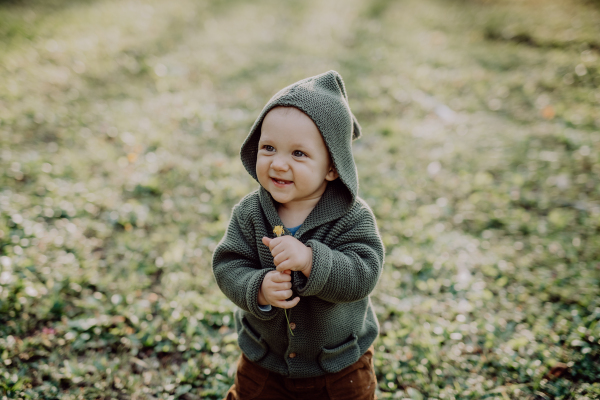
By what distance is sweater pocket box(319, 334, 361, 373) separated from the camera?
2041 millimetres

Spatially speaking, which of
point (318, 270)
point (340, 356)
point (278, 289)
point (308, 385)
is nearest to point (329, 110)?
point (318, 270)

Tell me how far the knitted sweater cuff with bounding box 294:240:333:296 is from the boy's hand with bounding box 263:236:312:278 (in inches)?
1.3

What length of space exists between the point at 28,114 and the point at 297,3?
1071 centimetres

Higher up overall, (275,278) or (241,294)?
(275,278)

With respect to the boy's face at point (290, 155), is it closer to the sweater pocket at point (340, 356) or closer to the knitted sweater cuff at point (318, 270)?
the knitted sweater cuff at point (318, 270)

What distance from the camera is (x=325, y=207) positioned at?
194 centimetres

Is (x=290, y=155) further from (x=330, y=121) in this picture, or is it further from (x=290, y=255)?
(x=290, y=255)

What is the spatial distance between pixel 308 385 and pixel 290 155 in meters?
1.25

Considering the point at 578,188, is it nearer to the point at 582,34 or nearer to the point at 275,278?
the point at 275,278

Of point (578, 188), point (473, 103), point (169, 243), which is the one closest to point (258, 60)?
point (473, 103)

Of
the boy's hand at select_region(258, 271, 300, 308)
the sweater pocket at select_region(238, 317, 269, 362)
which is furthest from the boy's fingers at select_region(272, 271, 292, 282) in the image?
the sweater pocket at select_region(238, 317, 269, 362)

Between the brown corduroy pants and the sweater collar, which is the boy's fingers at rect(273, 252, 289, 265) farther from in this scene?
the brown corduroy pants

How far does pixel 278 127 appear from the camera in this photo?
5.84 ft

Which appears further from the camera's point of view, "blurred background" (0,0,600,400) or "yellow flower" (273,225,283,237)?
"blurred background" (0,0,600,400)
